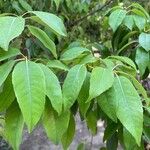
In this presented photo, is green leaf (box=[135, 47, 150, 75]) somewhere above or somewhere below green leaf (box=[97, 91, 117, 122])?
below

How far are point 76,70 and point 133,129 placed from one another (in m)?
0.22

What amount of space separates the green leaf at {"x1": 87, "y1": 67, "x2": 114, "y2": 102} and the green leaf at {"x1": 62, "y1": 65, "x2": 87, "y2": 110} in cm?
3

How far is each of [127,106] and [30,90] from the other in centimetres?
25

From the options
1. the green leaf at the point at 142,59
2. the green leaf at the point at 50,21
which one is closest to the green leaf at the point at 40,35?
the green leaf at the point at 50,21

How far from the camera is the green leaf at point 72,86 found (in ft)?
3.14

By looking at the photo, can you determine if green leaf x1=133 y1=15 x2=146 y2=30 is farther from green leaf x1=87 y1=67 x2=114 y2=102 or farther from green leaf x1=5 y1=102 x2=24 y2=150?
green leaf x1=5 y1=102 x2=24 y2=150

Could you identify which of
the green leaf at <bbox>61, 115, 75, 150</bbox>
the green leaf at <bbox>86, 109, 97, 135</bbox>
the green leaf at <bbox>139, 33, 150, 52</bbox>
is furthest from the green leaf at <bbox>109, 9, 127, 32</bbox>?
the green leaf at <bbox>61, 115, 75, 150</bbox>

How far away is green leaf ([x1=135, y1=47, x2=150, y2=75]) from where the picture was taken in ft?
4.60

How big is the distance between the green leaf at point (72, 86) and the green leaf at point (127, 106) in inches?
3.4

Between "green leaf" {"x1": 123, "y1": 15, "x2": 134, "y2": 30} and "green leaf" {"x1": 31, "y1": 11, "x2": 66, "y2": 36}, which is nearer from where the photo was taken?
"green leaf" {"x1": 31, "y1": 11, "x2": 66, "y2": 36}

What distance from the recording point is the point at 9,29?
→ 3.09ft

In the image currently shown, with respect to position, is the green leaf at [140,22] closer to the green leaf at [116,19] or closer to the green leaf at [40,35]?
the green leaf at [116,19]

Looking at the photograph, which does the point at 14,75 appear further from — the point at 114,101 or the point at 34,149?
the point at 34,149

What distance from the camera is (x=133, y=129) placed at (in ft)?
3.02
